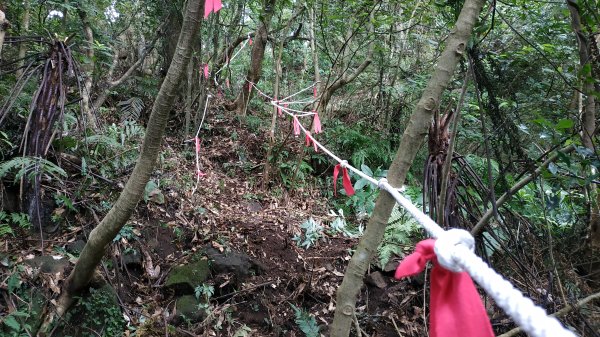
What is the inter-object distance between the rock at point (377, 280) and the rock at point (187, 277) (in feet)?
4.98

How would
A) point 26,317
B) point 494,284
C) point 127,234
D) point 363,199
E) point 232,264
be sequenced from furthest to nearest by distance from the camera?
1. point 363,199
2. point 232,264
3. point 127,234
4. point 26,317
5. point 494,284

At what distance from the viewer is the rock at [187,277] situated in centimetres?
311

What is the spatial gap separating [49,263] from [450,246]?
9.42 feet

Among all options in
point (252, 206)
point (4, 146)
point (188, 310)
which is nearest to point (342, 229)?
point (252, 206)

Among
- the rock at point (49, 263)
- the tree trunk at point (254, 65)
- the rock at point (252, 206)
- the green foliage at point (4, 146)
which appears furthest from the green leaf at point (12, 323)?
the tree trunk at point (254, 65)

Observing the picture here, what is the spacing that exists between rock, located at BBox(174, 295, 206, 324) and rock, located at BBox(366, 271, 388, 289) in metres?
Result: 1.55

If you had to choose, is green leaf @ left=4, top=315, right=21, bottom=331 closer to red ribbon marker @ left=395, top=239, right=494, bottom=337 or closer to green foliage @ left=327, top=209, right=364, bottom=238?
red ribbon marker @ left=395, top=239, right=494, bottom=337

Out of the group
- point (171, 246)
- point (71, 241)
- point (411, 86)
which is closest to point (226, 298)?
point (171, 246)

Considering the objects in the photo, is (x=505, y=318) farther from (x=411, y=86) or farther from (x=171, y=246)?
(x=411, y=86)

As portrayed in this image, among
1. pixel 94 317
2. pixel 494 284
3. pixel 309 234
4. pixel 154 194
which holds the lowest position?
pixel 94 317

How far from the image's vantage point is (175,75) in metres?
1.76

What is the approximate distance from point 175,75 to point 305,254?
2.61 m

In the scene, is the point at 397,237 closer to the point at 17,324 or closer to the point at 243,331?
the point at 243,331

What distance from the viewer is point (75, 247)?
117 inches
